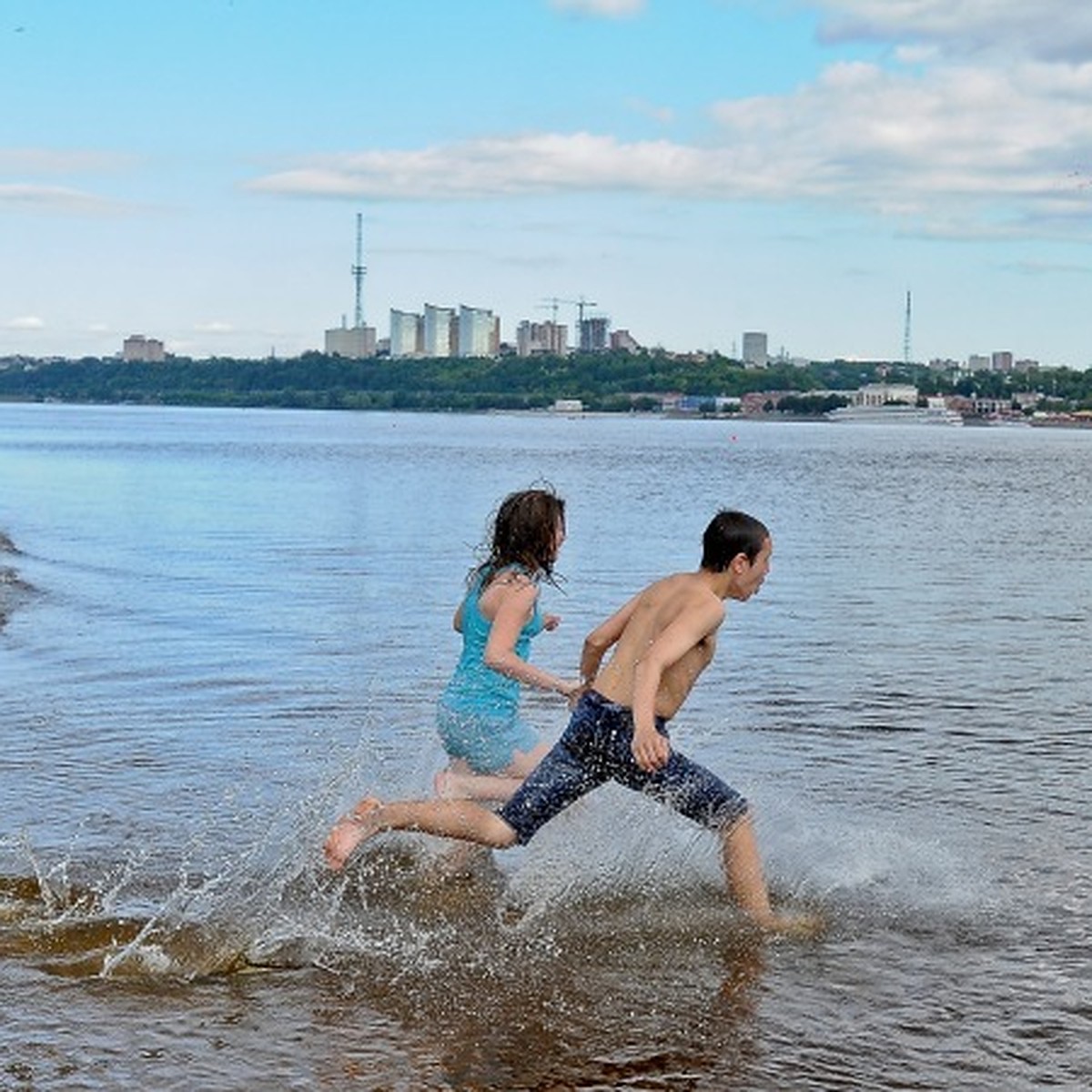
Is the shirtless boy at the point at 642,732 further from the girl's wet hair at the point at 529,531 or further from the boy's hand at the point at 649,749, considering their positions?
the girl's wet hair at the point at 529,531

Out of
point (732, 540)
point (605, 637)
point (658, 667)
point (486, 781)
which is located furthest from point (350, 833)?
point (732, 540)

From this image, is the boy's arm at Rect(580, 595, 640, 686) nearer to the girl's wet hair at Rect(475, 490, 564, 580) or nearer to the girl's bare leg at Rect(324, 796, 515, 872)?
the girl's wet hair at Rect(475, 490, 564, 580)

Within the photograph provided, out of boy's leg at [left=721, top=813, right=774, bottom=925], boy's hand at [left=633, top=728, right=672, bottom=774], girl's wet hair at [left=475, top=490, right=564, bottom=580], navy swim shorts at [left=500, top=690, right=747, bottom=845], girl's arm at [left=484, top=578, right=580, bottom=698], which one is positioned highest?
girl's wet hair at [left=475, top=490, right=564, bottom=580]

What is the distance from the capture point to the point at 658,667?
6.60 m

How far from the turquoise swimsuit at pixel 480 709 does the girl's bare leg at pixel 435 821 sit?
54 cm

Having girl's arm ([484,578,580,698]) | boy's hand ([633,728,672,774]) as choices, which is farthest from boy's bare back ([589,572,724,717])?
girl's arm ([484,578,580,698])

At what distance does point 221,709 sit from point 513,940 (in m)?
5.81

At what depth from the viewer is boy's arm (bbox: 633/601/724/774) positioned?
656 centimetres

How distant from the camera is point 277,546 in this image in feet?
94.5

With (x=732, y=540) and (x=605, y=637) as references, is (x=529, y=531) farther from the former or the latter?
(x=732, y=540)

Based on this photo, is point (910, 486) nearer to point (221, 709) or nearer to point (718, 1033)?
point (221, 709)

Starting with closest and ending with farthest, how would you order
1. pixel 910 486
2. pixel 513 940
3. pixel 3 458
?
pixel 513 940, pixel 910 486, pixel 3 458

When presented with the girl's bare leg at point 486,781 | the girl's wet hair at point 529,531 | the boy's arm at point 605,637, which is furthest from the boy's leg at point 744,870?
the girl's wet hair at point 529,531

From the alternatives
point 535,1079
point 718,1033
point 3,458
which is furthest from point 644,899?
point 3,458
